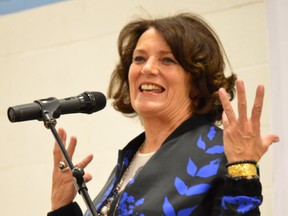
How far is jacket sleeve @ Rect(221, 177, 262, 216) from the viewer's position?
1.48m

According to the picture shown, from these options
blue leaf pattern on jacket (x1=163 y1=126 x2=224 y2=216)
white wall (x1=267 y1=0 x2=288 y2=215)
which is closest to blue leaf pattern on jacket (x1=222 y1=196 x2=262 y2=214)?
blue leaf pattern on jacket (x1=163 y1=126 x2=224 y2=216)

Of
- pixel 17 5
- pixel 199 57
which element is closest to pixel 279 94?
pixel 199 57

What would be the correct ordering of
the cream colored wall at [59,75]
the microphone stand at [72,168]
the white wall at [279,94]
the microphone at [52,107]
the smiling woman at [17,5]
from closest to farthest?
the microphone stand at [72,168] < the microphone at [52,107] < the white wall at [279,94] < the cream colored wall at [59,75] < the smiling woman at [17,5]

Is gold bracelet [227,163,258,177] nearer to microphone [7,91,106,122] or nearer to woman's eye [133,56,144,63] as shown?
microphone [7,91,106,122]

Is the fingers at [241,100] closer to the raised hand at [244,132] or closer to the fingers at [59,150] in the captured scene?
the raised hand at [244,132]

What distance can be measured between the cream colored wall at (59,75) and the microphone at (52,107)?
1.10 m

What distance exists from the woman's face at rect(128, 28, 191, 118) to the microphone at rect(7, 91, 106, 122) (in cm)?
25

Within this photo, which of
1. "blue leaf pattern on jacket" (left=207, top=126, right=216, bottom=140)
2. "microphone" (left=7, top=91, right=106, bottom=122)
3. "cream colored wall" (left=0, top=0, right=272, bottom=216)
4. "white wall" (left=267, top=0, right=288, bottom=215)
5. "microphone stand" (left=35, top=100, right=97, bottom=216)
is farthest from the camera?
"cream colored wall" (left=0, top=0, right=272, bottom=216)

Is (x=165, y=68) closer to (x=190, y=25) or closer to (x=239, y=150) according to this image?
(x=190, y=25)

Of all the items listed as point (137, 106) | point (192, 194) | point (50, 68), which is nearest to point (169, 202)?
point (192, 194)

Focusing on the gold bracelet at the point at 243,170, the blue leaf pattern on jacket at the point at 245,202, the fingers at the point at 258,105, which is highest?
the fingers at the point at 258,105

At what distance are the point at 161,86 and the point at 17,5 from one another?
1407mm

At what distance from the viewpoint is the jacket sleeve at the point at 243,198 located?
4.85 feet

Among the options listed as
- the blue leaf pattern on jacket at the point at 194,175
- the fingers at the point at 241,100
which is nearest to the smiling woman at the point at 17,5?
the blue leaf pattern on jacket at the point at 194,175
